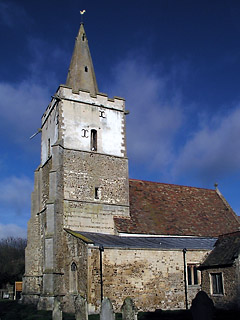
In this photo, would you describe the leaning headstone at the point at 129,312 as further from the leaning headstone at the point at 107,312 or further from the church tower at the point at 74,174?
the church tower at the point at 74,174

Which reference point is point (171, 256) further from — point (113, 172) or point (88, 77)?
point (88, 77)

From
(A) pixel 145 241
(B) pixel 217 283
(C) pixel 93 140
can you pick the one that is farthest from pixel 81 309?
(C) pixel 93 140

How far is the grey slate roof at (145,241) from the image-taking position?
62.7 feet

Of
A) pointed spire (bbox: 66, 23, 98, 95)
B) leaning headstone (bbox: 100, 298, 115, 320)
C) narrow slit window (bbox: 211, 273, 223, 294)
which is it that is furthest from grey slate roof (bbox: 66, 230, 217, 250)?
pointed spire (bbox: 66, 23, 98, 95)

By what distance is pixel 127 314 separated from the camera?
1204cm

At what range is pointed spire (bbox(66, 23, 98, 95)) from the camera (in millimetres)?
25109

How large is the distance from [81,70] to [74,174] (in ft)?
25.4

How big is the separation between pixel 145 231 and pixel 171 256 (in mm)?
2773

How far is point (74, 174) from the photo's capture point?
22.4m

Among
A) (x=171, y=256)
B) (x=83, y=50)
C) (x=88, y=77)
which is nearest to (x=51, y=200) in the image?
(x=171, y=256)

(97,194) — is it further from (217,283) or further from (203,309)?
(203,309)

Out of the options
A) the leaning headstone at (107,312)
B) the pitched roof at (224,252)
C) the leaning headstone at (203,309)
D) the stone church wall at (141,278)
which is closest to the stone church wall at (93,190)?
the stone church wall at (141,278)

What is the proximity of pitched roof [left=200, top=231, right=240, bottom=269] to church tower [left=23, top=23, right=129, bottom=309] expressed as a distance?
574cm

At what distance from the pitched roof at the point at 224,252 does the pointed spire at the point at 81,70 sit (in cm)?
1272
